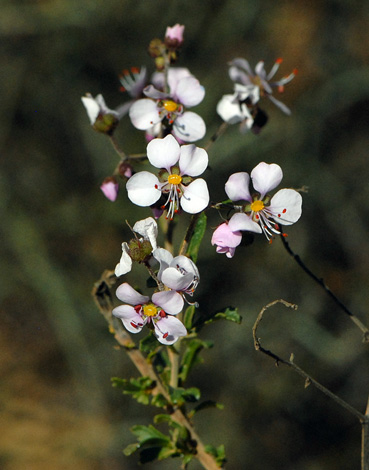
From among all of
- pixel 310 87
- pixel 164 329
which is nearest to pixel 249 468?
pixel 310 87

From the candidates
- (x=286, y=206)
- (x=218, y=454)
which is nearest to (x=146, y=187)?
(x=286, y=206)

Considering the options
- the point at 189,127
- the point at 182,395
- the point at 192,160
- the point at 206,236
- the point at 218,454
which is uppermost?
the point at 206,236

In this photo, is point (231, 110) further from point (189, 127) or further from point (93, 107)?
point (93, 107)

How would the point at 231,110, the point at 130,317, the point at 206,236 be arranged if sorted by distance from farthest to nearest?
the point at 206,236
the point at 231,110
the point at 130,317

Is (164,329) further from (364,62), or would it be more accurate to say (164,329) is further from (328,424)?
(364,62)

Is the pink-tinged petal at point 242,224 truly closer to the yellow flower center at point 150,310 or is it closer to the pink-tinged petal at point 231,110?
the yellow flower center at point 150,310
